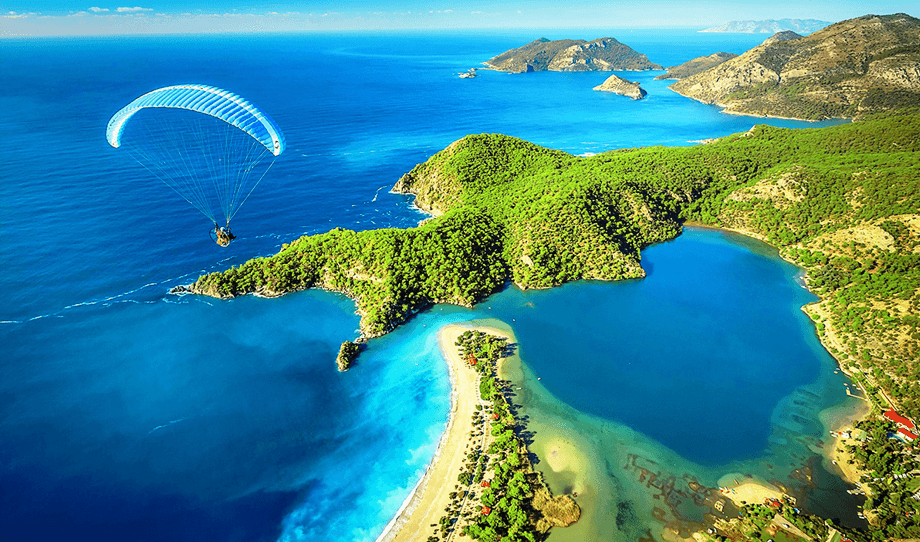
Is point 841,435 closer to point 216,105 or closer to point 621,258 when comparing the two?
point 621,258

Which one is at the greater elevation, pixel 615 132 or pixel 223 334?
pixel 615 132

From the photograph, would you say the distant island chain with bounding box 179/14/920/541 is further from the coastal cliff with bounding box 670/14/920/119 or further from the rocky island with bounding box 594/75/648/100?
the rocky island with bounding box 594/75/648/100

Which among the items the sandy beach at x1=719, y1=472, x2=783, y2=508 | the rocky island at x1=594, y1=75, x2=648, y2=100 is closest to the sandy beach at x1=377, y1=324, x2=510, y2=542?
the sandy beach at x1=719, y1=472, x2=783, y2=508

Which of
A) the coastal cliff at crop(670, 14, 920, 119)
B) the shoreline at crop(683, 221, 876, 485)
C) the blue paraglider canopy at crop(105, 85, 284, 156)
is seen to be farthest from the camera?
the coastal cliff at crop(670, 14, 920, 119)

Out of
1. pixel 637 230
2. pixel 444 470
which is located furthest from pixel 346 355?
pixel 637 230

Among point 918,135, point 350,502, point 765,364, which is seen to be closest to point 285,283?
point 350,502

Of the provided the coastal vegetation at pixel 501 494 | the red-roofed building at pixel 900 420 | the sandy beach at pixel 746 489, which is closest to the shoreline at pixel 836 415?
the red-roofed building at pixel 900 420

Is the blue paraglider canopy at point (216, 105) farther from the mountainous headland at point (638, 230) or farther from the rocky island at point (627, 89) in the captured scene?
the rocky island at point (627, 89)

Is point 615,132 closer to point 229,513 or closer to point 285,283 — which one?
point 285,283
